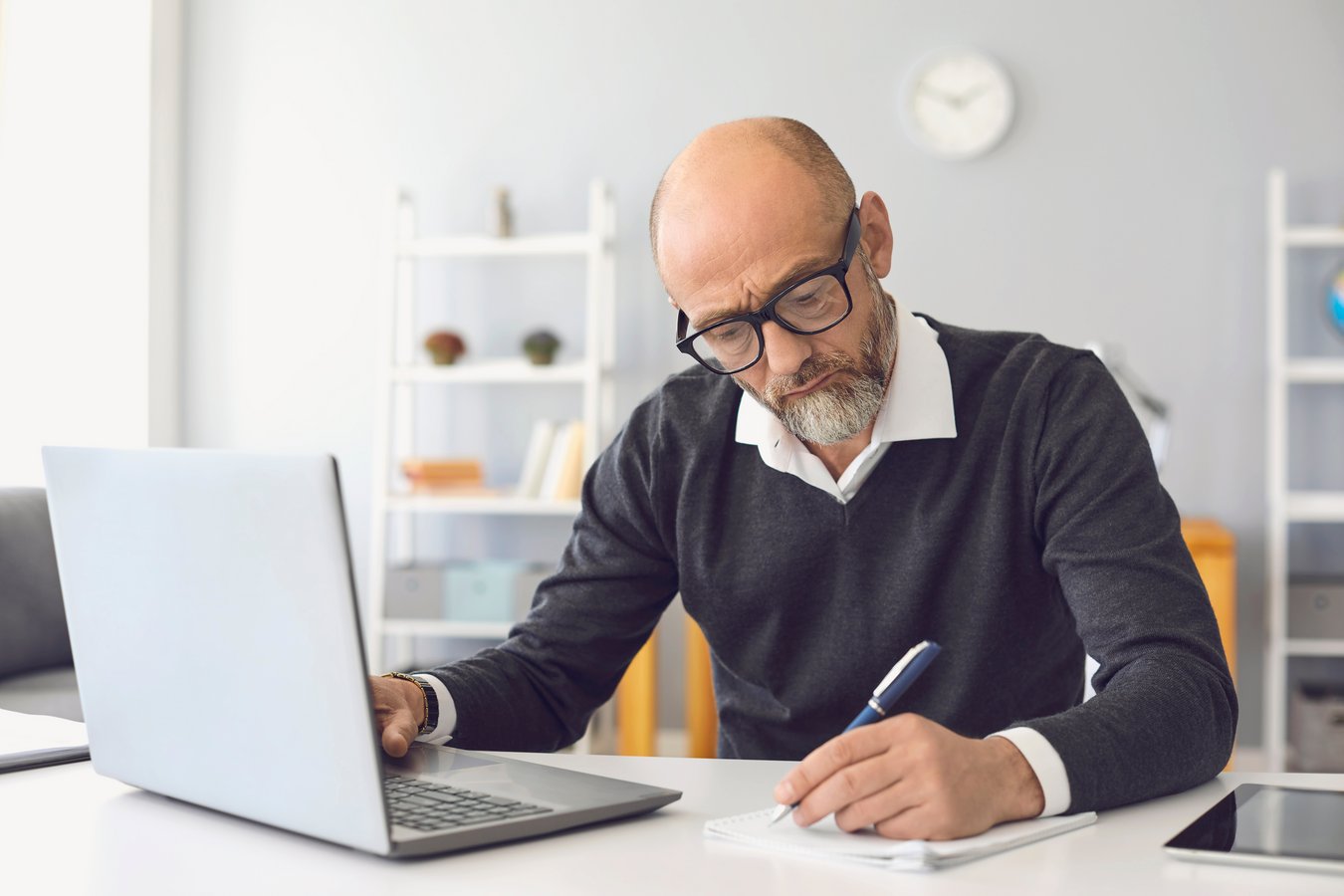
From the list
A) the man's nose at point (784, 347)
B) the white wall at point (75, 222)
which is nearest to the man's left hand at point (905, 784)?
the man's nose at point (784, 347)

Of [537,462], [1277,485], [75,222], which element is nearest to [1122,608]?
[1277,485]

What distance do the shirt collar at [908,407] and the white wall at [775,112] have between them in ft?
7.82

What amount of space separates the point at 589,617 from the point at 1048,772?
61 centimetres

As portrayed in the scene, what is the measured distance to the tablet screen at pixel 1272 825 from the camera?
76 centimetres

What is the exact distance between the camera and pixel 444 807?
2.77 ft

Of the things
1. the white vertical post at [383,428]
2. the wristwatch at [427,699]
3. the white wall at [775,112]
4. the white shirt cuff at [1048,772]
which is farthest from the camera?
the white vertical post at [383,428]

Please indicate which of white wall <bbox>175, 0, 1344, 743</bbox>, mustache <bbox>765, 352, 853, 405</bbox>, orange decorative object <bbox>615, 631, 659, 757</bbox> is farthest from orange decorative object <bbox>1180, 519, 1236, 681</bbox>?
mustache <bbox>765, 352, 853, 405</bbox>

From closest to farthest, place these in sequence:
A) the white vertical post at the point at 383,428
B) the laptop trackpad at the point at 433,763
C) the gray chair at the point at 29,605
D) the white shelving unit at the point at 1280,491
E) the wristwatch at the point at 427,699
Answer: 1. the laptop trackpad at the point at 433,763
2. the wristwatch at the point at 427,699
3. the gray chair at the point at 29,605
4. the white shelving unit at the point at 1280,491
5. the white vertical post at the point at 383,428

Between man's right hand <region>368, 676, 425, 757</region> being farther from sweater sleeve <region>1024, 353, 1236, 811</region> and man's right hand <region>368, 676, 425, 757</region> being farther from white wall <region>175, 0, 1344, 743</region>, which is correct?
white wall <region>175, 0, 1344, 743</region>

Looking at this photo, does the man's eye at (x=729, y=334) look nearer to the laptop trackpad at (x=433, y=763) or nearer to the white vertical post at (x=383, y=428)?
the laptop trackpad at (x=433, y=763)

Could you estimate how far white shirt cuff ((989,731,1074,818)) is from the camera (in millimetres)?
856

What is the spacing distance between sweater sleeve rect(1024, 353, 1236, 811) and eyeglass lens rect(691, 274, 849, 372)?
243 mm

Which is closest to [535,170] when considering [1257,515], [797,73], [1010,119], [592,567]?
[797,73]

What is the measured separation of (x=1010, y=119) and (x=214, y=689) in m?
3.24
